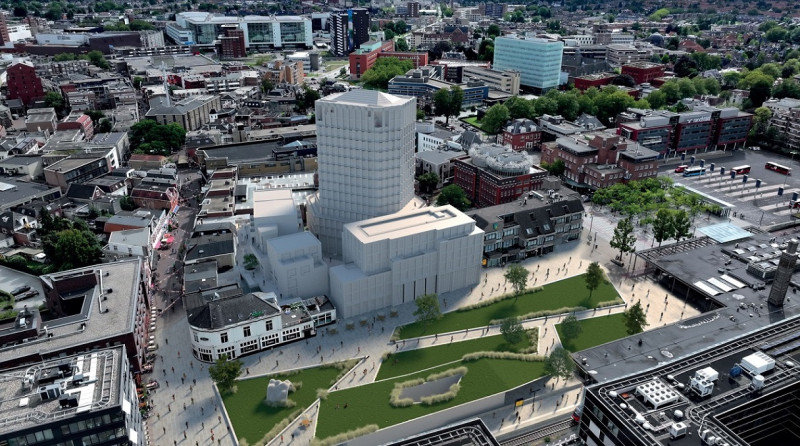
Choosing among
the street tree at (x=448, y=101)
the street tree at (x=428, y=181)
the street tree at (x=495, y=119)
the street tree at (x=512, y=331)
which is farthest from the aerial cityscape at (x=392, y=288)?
the street tree at (x=448, y=101)

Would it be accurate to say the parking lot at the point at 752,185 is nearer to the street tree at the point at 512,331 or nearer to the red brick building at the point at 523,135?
the red brick building at the point at 523,135

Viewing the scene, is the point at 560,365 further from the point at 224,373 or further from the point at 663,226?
the point at 663,226

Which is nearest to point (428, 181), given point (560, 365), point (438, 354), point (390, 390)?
point (438, 354)

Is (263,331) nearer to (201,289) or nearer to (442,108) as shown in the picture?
(201,289)

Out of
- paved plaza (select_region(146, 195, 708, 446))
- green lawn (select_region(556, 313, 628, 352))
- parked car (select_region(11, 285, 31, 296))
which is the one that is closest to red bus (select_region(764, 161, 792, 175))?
paved plaza (select_region(146, 195, 708, 446))

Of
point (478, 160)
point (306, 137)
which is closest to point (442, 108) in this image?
point (306, 137)

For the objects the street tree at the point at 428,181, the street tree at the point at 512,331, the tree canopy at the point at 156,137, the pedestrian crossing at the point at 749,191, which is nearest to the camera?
the street tree at the point at 512,331

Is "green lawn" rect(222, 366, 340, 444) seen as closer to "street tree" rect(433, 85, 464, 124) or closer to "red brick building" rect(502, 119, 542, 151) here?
"red brick building" rect(502, 119, 542, 151)
